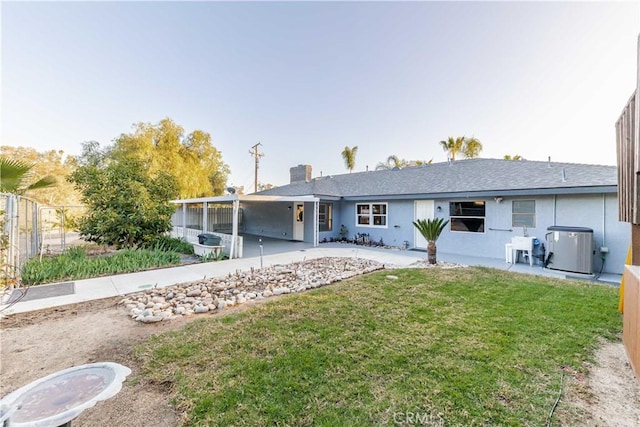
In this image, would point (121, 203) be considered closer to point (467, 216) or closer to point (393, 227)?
point (393, 227)

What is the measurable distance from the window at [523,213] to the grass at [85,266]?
38.3 feet

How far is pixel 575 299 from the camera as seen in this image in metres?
5.18

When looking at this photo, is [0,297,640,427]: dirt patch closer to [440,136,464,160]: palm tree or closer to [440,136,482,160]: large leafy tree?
[440,136,464,160]: palm tree

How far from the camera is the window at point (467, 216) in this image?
34.5ft

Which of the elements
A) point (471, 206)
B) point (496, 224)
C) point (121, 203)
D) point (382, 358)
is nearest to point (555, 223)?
point (496, 224)

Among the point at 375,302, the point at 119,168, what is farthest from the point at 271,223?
the point at 375,302

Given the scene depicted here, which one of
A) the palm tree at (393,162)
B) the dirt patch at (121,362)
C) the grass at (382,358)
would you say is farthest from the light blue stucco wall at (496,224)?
the palm tree at (393,162)

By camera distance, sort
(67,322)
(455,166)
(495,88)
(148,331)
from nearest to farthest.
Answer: (148,331)
(67,322)
(495,88)
(455,166)

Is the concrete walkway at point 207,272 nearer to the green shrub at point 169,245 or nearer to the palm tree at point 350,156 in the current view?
the green shrub at point 169,245

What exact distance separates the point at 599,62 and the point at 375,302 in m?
11.0

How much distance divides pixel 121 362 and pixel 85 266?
5768mm

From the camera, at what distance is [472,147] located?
25.0 m

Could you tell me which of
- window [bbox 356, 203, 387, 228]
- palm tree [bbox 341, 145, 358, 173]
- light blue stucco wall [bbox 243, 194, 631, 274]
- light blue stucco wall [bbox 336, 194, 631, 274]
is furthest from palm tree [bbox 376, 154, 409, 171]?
light blue stucco wall [bbox 336, 194, 631, 274]

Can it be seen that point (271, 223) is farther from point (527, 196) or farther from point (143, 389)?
point (143, 389)
